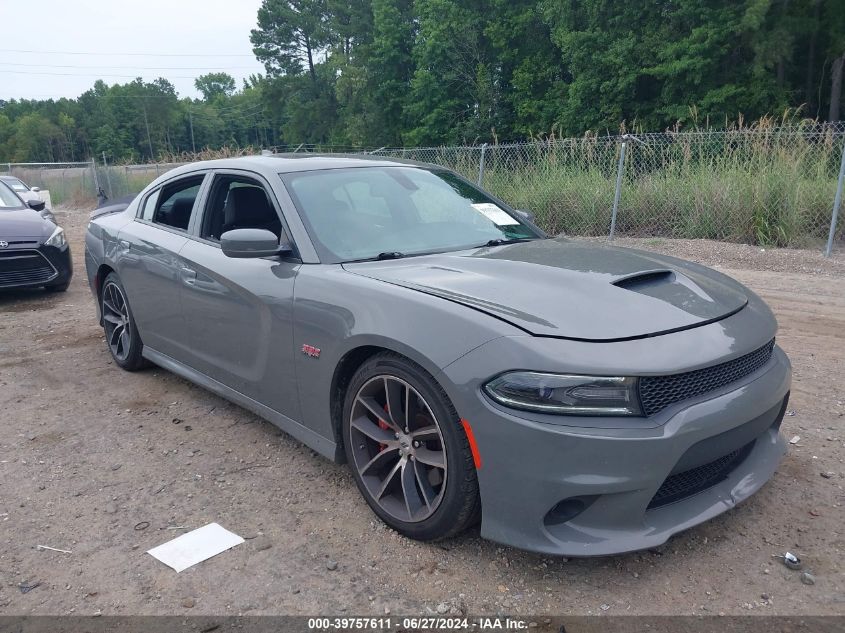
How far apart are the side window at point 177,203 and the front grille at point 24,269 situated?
12.0ft

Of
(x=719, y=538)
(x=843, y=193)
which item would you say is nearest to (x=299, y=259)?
(x=719, y=538)

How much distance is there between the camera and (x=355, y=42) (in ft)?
175

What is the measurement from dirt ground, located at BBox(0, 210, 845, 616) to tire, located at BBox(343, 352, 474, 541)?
0.48 ft

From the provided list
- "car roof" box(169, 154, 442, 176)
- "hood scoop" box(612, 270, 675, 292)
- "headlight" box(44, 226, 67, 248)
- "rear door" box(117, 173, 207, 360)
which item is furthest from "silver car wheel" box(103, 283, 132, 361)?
"hood scoop" box(612, 270, 675, 292)

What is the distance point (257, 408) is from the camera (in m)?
3.52

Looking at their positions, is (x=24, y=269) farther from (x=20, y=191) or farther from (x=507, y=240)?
(x=507, y=240)

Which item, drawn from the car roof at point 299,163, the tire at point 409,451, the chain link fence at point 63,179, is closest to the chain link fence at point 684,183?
the car roof at point 299,163

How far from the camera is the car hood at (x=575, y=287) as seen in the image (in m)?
2.36

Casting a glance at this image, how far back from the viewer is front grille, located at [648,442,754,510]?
7.69 feet

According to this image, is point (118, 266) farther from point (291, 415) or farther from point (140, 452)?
point (291, 415)

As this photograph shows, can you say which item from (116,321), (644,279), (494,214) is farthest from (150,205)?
(644,279)

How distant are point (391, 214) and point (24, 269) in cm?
596

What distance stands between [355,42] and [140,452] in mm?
55046

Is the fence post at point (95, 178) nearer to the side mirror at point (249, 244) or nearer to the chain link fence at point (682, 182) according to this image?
the chain link fence at point (682, 182)
